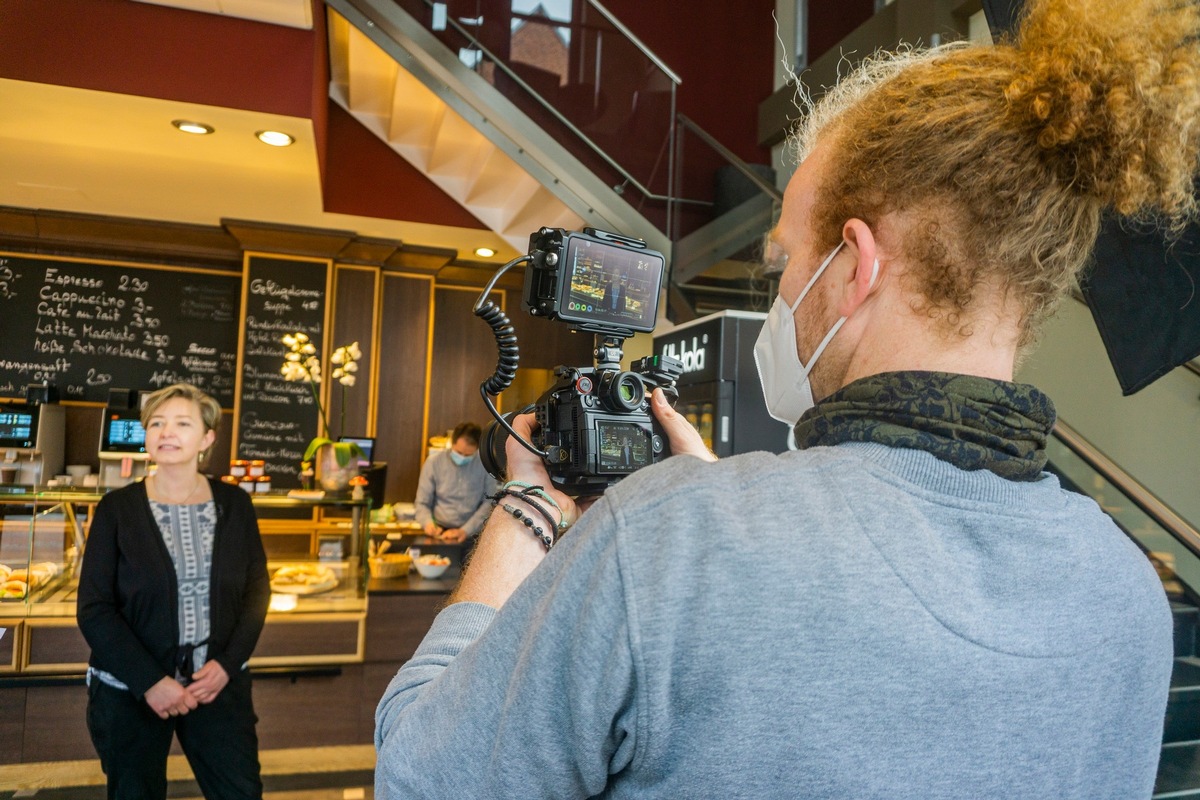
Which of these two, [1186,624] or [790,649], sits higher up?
[790,649]

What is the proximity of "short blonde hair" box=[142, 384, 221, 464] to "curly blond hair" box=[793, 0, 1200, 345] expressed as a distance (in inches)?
97.6

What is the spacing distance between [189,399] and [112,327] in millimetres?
3810

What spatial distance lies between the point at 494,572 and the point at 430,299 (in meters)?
5.77

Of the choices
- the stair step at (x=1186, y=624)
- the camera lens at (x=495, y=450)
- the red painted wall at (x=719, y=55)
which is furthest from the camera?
the red painted wall at (x=719, y=55)

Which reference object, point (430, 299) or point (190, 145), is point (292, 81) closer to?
point (190, 145)

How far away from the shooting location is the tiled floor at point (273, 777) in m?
2.93

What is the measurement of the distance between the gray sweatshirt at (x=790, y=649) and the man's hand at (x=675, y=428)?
1.47 ft

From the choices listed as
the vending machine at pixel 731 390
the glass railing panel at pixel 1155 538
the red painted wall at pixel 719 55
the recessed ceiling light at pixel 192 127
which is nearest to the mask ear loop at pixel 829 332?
the vending machine at pixel 731 390

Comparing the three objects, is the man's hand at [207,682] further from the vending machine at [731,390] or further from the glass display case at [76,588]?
the vending machine at [731,390]

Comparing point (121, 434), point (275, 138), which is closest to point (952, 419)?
point (275, 138)

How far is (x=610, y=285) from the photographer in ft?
3.49

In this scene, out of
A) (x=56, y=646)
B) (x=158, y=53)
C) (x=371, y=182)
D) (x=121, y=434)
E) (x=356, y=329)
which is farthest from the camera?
(x=356, y=329)

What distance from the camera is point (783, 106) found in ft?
19.9

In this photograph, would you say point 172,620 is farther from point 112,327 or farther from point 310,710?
point 112,327
